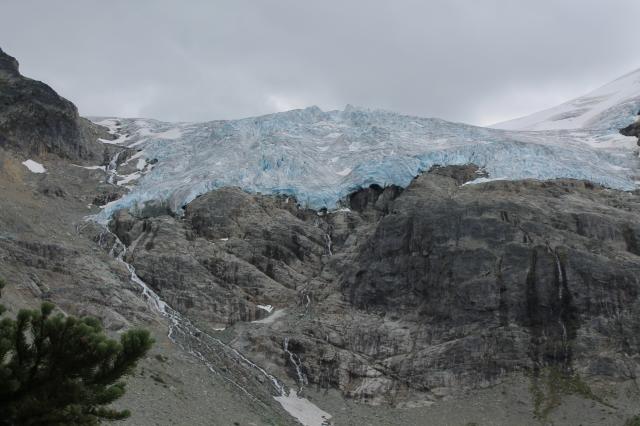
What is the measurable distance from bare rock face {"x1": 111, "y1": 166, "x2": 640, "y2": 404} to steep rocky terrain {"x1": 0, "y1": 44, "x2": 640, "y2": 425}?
17cm

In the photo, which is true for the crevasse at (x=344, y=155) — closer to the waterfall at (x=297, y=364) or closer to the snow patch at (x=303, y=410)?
the waterfall at (x=297, y=364)

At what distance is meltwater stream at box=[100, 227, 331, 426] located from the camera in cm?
5112

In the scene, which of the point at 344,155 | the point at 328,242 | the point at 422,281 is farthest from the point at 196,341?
the point at 344,155

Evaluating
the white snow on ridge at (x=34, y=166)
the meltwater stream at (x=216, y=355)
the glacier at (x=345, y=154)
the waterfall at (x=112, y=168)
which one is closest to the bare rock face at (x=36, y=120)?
the white snow on ridge at (x=34, y=166)

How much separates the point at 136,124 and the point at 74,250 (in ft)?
229

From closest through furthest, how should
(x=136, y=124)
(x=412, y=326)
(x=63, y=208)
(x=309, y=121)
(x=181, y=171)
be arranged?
(x=412, y=326)
(x=63, y=208)
(x=181, y=171)
(x=309, y=121)
(x=136, y=124)

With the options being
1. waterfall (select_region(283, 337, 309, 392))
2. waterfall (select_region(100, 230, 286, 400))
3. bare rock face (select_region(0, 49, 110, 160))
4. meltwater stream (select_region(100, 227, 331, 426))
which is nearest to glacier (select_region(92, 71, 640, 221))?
bare rock face (select_region(0, 49, 110, 160))

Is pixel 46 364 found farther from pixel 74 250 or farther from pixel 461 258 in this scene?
pixel 461 258

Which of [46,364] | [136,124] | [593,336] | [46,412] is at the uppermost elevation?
[136,124]

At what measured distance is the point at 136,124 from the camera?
126250mm

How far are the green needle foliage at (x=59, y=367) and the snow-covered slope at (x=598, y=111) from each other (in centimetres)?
10072

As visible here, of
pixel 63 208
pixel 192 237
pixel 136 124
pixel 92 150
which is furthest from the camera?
pixel 136 124

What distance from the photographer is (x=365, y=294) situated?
6544cm

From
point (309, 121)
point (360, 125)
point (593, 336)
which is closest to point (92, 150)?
point (309, 121)
